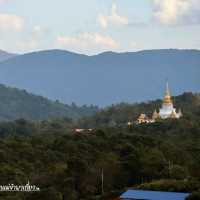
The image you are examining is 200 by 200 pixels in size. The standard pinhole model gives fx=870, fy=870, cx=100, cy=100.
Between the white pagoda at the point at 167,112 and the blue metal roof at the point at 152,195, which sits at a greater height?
the white pagoda at the point at 167,112

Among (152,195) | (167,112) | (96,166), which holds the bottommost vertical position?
(152,195)

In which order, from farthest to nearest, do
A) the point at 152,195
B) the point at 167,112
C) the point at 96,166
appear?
the point at 167,112
the point at 96,166
the point at 152,195

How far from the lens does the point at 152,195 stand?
107ft

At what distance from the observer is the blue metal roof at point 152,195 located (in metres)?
32.2

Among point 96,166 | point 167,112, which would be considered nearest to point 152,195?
point 96,166

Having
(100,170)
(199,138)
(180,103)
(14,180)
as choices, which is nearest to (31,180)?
(14,180)

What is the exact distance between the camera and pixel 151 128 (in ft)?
276

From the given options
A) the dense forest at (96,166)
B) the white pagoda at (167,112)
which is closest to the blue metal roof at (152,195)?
the dense forest at (96,166)

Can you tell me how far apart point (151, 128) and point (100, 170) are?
41.0m

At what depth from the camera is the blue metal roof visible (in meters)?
32.2

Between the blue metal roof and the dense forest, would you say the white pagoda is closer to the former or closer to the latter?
the dense forest

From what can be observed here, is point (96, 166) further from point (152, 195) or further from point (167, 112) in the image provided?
point (167, 112)

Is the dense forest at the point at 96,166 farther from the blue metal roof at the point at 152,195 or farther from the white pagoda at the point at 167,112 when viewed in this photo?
the white pagoda at the point at 167,112

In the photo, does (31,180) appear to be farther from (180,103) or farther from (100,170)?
(180,103)
